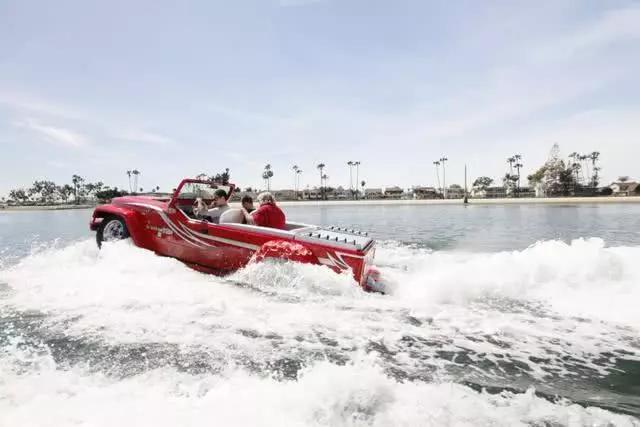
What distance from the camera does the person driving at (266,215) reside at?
6.91 meters

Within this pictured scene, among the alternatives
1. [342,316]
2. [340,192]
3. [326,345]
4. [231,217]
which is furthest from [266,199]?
[340,192]

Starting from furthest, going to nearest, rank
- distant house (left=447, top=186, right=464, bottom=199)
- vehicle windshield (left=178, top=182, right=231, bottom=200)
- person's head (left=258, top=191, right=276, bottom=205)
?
distant house (left=447, top=186, right=464, bottom=199), vehicle windshield (left=178, top=182, right=231, bottom=200), person's head (left=258, top=191, right=276, bottom=205)

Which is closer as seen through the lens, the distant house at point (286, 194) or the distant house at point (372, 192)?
the distant house at point (286, 194)

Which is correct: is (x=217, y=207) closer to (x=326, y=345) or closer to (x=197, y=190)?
(x=197, y=190)

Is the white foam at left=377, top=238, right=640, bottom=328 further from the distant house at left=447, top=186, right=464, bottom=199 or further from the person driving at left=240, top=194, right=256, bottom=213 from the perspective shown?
the distant house at left=447, top=186, right=464, bottom=199

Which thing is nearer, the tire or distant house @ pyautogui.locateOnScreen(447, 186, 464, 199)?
the tire

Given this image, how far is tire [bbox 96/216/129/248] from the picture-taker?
327 inches

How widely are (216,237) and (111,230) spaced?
3315 millimetres

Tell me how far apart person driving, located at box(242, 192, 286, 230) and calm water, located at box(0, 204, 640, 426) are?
104cm

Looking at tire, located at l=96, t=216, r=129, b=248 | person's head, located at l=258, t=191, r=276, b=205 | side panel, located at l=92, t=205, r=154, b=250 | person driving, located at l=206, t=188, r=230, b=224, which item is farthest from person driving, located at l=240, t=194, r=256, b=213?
tire, located at l=96, t=216, r=129, b=248

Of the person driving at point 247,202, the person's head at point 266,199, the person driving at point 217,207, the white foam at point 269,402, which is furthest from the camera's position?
the person driving at point 247,202

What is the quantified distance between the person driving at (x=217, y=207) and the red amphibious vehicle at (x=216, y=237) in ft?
1.36

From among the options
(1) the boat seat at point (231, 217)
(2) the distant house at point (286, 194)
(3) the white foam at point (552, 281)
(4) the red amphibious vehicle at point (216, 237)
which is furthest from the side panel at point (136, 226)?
(2) the distant house at point (286, 194)

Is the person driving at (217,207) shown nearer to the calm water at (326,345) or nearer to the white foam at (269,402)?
the calm water at (326,345)
